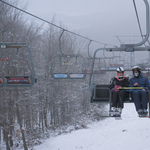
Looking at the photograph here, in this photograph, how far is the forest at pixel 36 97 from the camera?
632 inches

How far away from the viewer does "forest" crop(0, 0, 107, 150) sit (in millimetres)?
16047

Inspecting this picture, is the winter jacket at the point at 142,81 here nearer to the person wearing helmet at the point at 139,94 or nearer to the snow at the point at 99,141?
the person wearing helmet at the point at 139,94

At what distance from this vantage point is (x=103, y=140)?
64.4 ft

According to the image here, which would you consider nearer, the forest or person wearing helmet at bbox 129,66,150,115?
person wearing helmet at bbox 129,66,150,115

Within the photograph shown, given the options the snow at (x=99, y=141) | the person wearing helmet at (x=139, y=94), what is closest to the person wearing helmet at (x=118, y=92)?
the person wearing helmet at (x=139, y=94)

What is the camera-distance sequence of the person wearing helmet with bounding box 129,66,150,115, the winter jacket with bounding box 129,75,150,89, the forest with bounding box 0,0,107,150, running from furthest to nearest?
the forest with bounding box 0,0,107,150, the winter jacket with bounding box 129,75,150,89, the person wearing helmet with bounding box 129,66,150,115

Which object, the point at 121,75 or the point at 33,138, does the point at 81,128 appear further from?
the point at 121,75

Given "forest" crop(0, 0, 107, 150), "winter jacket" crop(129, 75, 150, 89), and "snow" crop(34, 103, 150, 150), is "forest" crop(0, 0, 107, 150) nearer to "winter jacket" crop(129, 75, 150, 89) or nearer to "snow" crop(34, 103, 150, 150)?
"snow" crop(34, 103, 150, 150)

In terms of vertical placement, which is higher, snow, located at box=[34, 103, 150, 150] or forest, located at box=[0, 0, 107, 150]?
forest, located at box=[0, 0, 107, 150]

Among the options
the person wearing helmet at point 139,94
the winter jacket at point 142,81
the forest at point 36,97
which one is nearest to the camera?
the person wearing helmet at point 139,94

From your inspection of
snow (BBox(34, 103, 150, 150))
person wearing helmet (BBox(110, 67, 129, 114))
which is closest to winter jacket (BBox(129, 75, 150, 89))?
person wearing helmet (BBox(110, 67, 129, 114))

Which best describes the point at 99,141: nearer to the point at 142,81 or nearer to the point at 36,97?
the point at 36,97

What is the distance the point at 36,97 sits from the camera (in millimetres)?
20219

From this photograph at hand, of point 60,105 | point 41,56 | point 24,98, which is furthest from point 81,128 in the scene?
point 24,98
